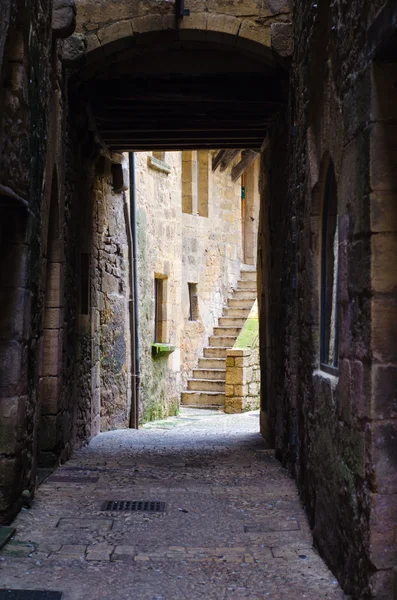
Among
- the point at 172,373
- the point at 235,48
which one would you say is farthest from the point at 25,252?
the point at 172,373

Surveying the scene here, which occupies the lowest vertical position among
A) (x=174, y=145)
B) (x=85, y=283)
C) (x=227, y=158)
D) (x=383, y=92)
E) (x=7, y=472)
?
(x=7, y=472)

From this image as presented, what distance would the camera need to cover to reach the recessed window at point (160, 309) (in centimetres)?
1452

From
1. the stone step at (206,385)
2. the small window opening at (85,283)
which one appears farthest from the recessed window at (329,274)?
the stone step at (206,385)

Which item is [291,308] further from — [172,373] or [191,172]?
[191,172]

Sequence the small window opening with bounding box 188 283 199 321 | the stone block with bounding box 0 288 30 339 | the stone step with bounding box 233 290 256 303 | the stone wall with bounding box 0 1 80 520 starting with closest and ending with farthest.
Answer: the stone wall with bounding box 0 1 80 520, the stone block with bounding box 0 288 30 339, the small window opening with bounding box 188 283 199 321, the stone step with bounding box 233 290 256 303

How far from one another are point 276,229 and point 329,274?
3232 millimetres

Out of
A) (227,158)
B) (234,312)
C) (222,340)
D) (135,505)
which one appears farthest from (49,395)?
(227,158)

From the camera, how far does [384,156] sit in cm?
297

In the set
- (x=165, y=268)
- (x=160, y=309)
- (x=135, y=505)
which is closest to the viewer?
(x=135, y=505)

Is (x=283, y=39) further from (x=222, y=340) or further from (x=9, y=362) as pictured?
(x=222, y=340)

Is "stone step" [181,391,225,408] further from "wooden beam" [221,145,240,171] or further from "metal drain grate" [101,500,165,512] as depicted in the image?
"metal drain grate" [101,500,165,512]

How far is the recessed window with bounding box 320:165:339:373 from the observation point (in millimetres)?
4305

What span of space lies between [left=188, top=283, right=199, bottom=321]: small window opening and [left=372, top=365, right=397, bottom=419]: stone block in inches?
587

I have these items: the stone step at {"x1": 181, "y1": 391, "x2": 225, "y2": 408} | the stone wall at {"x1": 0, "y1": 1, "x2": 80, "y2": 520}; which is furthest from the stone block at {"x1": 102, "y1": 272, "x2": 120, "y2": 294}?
the stone step at {"x1": 181, "y1": 391, "x2": 225, "y2": 408}
